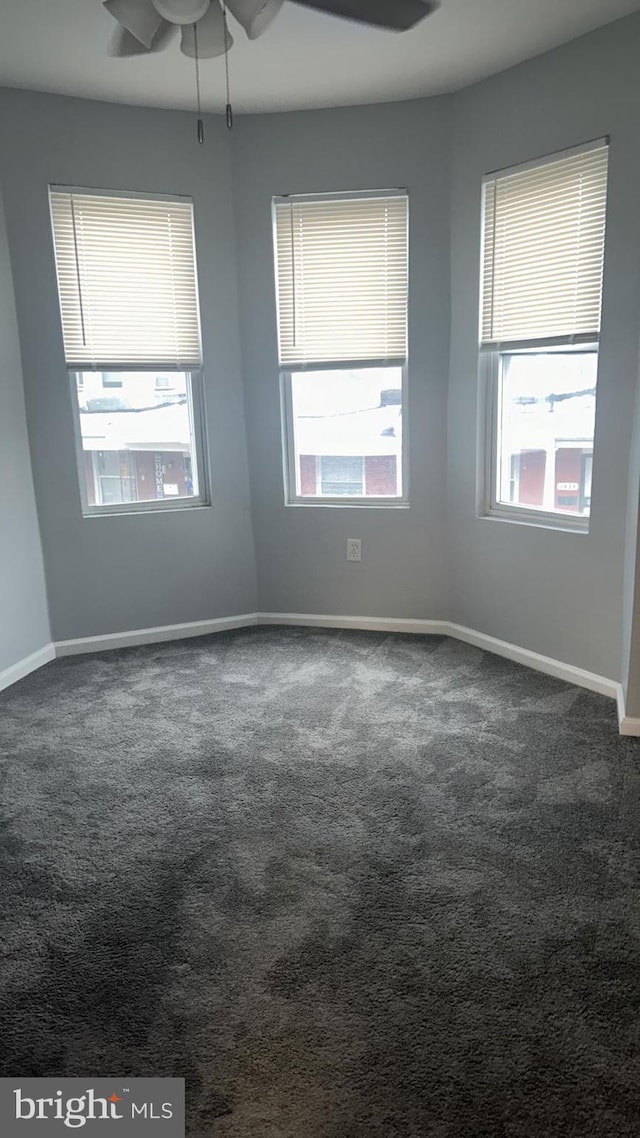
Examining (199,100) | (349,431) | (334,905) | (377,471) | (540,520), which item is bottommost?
(334,905)

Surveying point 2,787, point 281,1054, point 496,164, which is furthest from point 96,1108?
point 496,164

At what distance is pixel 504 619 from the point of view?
13.0 ft

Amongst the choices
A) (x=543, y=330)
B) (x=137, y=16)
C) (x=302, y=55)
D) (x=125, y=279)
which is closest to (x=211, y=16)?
(x=137, y=16)

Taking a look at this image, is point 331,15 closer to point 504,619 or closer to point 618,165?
point 618,165

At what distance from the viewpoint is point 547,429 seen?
143 inches

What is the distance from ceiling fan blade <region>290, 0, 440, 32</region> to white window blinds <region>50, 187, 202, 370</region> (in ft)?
6.03

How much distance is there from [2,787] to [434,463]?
2.61 meters

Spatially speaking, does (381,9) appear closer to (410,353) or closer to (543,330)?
(543,330)

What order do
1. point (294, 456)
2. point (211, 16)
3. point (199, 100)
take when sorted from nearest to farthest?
1. point (211, 16)
2. point (199, 100)
3. point (294, 456)

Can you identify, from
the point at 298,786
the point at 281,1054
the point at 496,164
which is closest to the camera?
the point at 281,1054

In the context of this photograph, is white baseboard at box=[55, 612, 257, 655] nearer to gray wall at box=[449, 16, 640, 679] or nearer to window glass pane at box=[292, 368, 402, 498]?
window glass pane at box=[292, 368, 402, 498]

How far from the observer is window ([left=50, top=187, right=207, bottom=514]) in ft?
12.7

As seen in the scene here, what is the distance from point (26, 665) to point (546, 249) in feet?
10.4

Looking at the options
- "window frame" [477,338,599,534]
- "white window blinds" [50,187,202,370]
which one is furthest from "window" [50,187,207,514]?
"window frame" [477,338,599,534]
